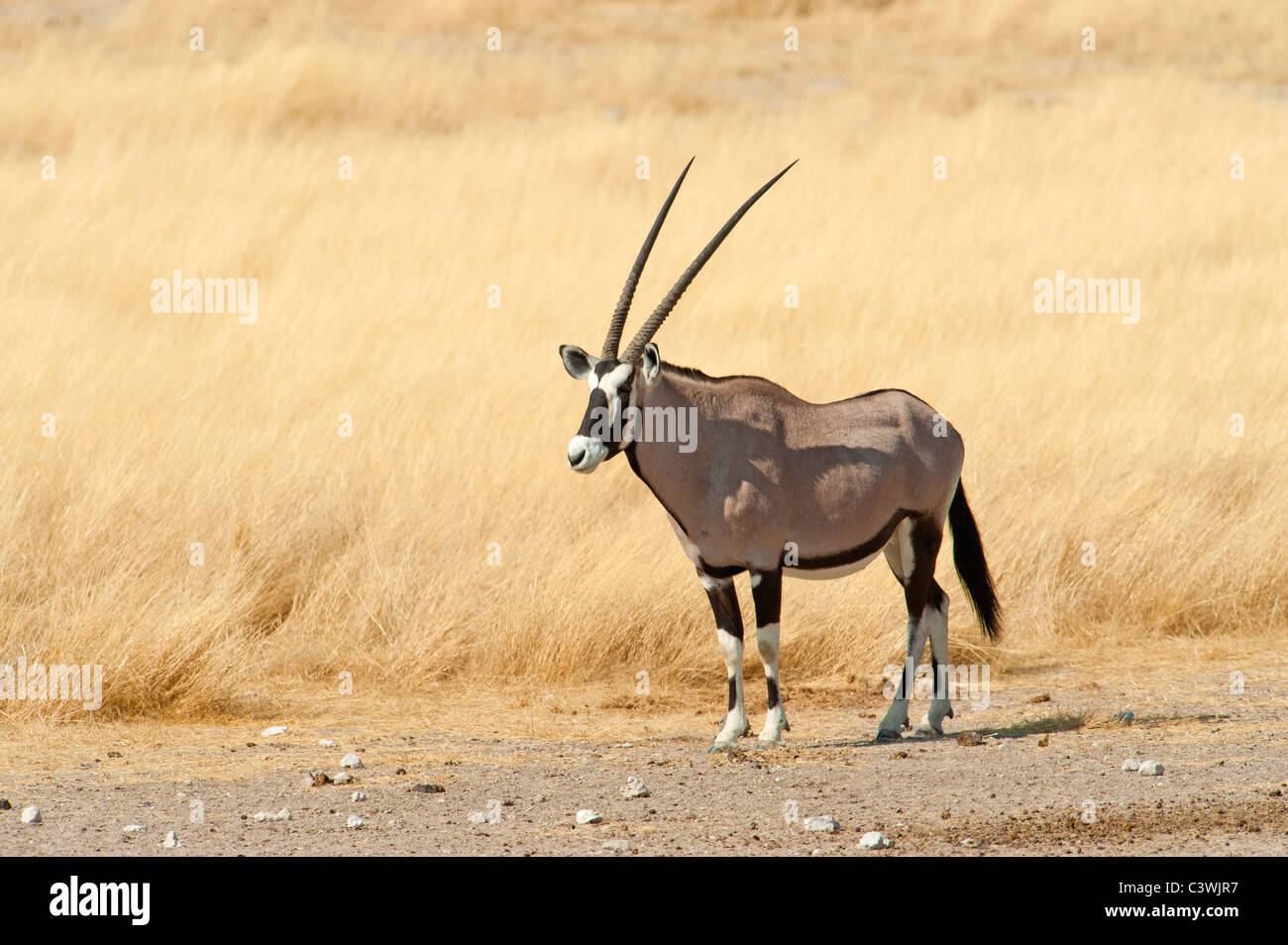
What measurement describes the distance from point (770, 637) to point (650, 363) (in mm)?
1269

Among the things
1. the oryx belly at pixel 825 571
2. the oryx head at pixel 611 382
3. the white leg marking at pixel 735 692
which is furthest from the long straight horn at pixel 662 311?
the white leg marking at pixel 735 692

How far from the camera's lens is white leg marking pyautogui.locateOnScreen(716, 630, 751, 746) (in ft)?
23.9

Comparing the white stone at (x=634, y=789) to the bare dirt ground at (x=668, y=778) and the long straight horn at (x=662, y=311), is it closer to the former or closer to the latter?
the bare dirt ground at (x=668, y=778)

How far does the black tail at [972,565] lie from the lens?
8.12 m

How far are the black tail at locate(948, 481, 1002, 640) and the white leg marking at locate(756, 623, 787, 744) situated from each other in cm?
125

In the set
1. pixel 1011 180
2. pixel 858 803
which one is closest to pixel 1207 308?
pixel 1011 180

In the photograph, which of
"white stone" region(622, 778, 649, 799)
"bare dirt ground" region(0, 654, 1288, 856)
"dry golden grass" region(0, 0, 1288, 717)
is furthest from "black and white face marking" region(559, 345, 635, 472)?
"dry golden grass" region(0, 0, 1288, 717)

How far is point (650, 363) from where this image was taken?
22.8 feet

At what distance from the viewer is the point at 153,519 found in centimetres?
984

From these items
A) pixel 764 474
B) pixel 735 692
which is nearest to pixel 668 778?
pixel 735 692

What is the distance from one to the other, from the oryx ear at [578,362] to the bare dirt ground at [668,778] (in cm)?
164

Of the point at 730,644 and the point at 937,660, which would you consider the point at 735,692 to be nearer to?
the point at 730,644

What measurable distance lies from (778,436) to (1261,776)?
2336 millimetres
